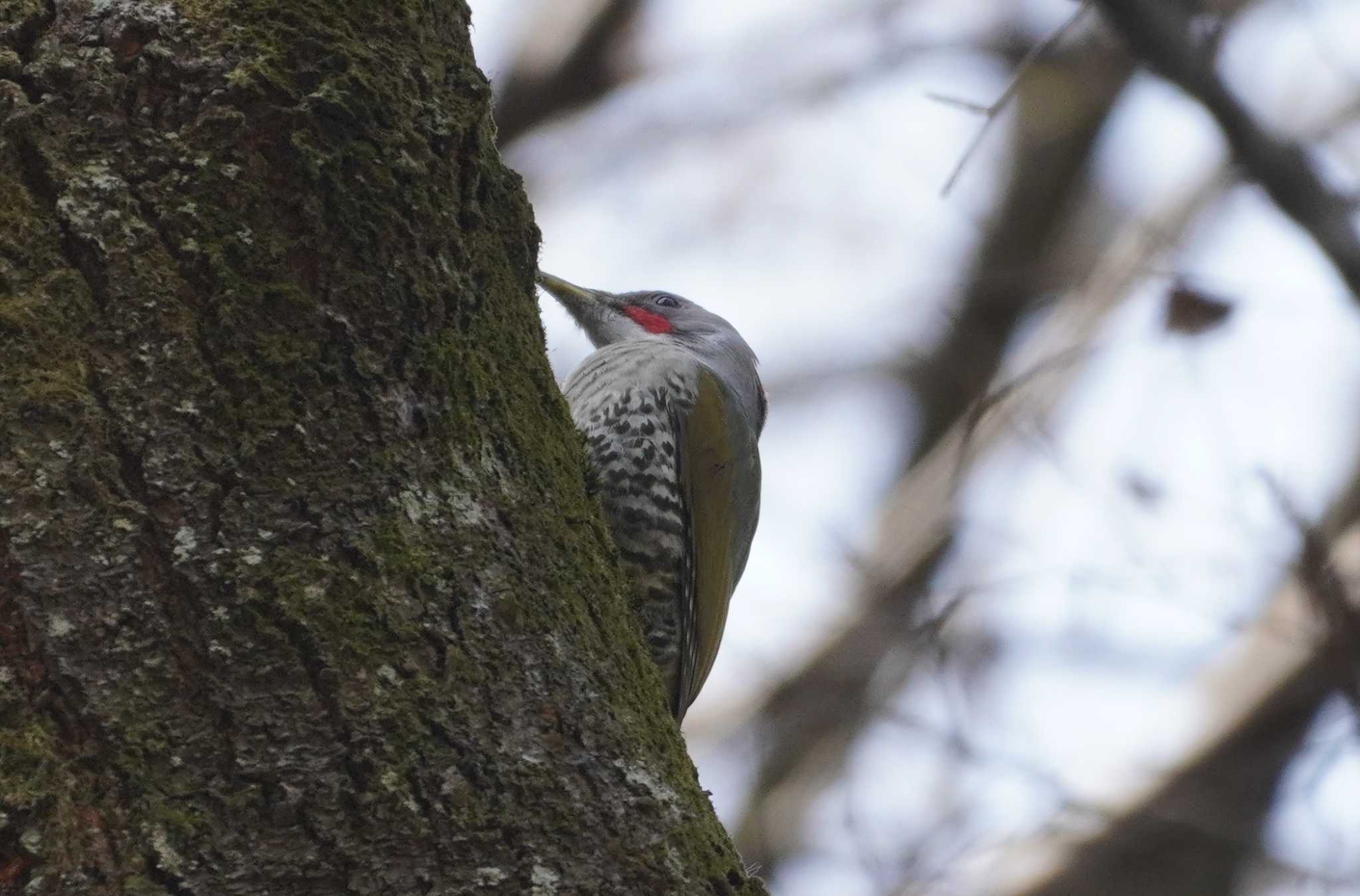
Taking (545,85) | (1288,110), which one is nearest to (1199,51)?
(1288,110)

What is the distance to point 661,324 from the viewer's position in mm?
4820

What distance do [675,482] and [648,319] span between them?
120 centimetres

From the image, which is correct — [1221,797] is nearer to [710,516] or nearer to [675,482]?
[710,516]

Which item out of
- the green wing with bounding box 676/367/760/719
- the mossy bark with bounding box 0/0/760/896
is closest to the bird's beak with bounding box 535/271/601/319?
the green wing with bounding box 676/367/760/719

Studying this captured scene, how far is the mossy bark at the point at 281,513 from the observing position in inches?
63.8

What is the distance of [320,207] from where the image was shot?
190 centimetres

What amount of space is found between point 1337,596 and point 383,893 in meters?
2.09

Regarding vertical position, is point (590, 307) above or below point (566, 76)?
below

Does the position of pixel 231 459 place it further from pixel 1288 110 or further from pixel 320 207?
pixel 1288 110

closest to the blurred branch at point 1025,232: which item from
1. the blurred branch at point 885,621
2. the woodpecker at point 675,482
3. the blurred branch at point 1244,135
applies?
the blurred branch at point 885,621

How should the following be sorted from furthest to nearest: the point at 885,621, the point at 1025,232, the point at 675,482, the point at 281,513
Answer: the point at 1025,232, the point at 885,621, the point at 675,482, the point at 281,513

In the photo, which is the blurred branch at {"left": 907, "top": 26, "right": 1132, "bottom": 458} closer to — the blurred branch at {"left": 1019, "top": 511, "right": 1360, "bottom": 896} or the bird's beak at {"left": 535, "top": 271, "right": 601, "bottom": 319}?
the blurred branch at {"left": 1019, "top": 511, "right": 1360, "bottom": 896}

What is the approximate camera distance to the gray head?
466 centimetres

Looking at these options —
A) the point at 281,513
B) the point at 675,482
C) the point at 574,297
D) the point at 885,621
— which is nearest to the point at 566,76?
the point at 574,297
